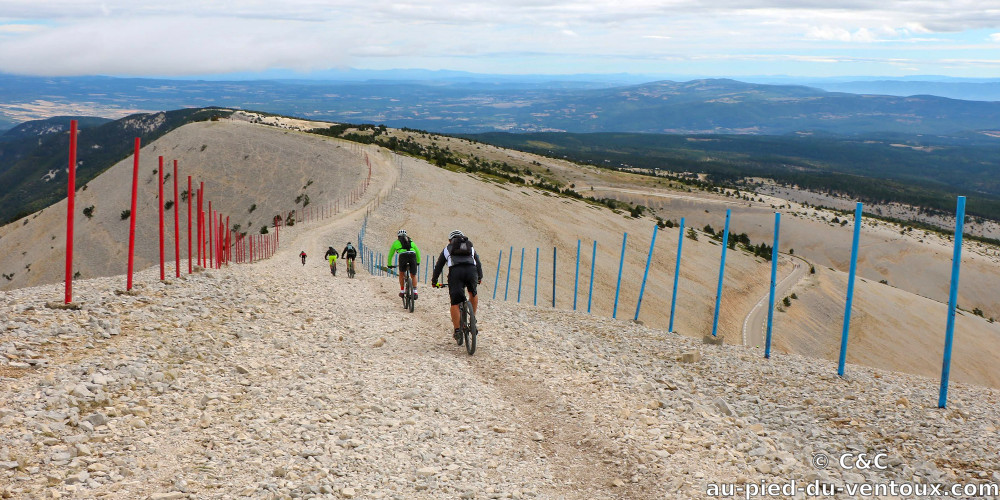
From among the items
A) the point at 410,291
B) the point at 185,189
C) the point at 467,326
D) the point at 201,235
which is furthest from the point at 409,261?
the point at 185,189

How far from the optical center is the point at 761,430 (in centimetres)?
822

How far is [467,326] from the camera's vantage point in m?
12.0

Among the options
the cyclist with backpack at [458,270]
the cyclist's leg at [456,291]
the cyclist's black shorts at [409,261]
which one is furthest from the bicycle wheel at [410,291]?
the cyclist's leg at [456,291]

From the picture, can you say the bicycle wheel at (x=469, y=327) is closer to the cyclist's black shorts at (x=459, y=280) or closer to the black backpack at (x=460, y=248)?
the cyclist's black shorts at (x=459, y=280)

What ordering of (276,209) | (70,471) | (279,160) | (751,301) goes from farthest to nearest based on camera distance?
(279,160)
(276,209)
(751,301)
(70,471)

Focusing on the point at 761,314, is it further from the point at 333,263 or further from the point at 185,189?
the point at 185,189

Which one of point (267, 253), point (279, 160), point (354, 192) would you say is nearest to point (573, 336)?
point (267, 253)

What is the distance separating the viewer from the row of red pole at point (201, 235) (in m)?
10.4

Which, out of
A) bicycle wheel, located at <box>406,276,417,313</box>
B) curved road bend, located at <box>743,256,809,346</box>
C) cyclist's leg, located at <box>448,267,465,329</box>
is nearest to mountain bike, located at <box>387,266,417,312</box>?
bicycle wheel, located at <box>406,276,417,313</box>

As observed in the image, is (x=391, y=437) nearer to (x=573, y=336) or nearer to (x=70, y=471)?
(x=70, y=471)

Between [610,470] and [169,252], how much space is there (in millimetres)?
61786

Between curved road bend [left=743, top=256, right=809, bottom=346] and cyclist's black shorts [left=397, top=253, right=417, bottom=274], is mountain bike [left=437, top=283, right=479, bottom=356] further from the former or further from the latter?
curved road bend [left=743, top=256, right=809, bottom=346]

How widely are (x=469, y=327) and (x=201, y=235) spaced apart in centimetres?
1392

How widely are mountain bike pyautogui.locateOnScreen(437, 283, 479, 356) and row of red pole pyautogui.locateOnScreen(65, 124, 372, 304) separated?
5135mm
